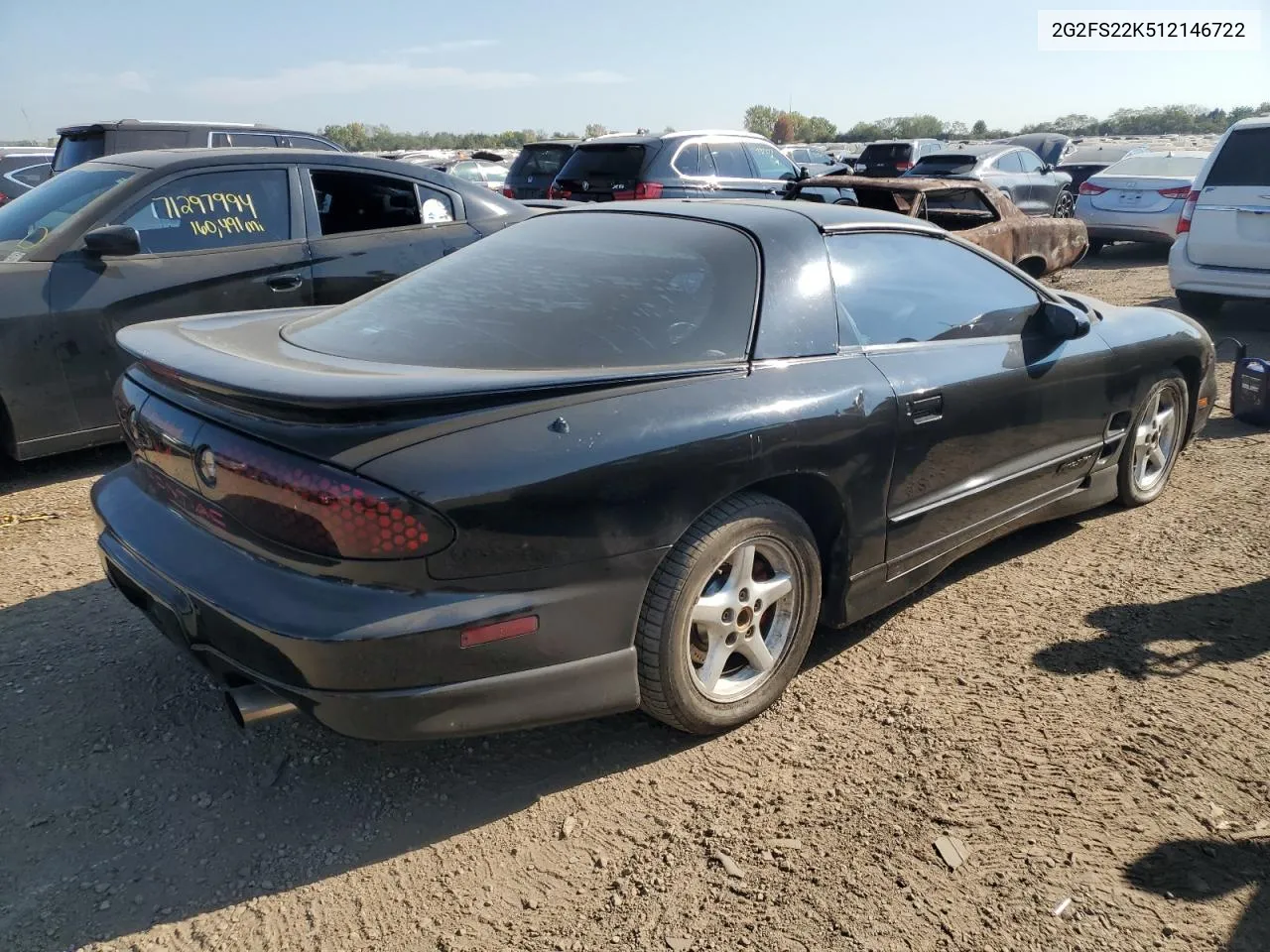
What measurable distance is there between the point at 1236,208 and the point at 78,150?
1010cm

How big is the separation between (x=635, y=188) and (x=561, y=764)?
8.35 m

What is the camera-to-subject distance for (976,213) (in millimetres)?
8320

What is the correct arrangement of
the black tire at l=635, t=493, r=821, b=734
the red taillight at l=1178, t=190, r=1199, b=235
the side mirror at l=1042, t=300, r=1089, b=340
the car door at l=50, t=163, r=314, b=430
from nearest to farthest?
1. the black tire at l=635, t=493, r=821, b=734
2. the side mirror at l=1042, t=300, r=1089, b=340
3. the car door at l=50, t=163, r=314, b=430
4. the red taillight at l=1178, t=190, r=1199, b=235

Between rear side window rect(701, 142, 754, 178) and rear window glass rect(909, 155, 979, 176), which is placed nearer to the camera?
rear side window rect(701, 142, 754, 178)

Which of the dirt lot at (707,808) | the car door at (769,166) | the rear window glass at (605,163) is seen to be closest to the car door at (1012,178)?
the car door at (769,166)

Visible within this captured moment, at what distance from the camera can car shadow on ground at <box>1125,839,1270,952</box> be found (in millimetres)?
2219

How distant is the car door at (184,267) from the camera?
4.73 metres

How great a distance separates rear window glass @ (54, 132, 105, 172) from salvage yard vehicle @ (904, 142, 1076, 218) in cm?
959

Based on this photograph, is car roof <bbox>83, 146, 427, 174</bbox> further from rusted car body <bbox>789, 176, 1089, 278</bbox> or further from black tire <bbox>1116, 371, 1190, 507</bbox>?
black tire <bbox>1116, 371, 1190, 507</bbox>

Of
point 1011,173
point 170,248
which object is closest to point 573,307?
point 170,248

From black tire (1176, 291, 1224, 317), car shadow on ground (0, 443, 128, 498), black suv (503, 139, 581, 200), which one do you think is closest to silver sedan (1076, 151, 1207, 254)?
black tire (1176, 291, 1224, 317)

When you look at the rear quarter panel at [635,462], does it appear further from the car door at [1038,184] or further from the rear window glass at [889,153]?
the rear window glass at [889,153]

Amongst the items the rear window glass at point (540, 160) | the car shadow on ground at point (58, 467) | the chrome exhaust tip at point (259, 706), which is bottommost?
the car shadow on ground at point (58, 467)

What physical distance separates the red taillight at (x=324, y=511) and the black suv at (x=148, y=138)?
21.0 ft
